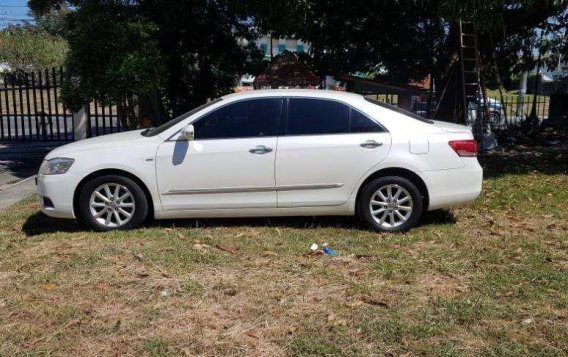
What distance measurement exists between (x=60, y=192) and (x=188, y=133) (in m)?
1.46

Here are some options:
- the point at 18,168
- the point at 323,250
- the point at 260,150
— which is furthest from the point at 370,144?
the point at 18,168

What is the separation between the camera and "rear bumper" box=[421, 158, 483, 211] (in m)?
6.43

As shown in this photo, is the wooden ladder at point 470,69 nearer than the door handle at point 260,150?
No

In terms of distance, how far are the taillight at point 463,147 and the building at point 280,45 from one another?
25.7ft

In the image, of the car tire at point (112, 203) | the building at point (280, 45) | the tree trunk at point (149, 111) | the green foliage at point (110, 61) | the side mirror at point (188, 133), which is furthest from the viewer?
the building at point (280, 45)

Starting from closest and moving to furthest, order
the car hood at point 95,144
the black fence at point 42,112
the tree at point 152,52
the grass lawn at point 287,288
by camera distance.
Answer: the grass lawn at point 287,288 → the car hood at point 95,144 → the tree at point 152,52 → the black fence at point 42,112

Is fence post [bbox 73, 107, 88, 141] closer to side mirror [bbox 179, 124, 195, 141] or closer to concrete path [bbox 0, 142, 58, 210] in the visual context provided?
concrete path [bbox 0, 142, 58, 210]

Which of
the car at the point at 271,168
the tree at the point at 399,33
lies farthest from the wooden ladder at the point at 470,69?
the car at the point at 271,168

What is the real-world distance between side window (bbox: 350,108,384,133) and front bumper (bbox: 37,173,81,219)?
289cm

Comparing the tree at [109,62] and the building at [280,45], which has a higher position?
the building at [280,45]

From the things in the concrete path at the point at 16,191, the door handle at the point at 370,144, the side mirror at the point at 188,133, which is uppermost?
the side mirror at the point at 188,133

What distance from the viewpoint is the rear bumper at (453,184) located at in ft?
21.1

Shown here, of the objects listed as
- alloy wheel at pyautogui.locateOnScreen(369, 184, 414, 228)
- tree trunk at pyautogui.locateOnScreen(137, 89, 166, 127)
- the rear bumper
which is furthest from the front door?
tree trunk at pyautogui.locateOnScreen(137, 89, 166, 127)

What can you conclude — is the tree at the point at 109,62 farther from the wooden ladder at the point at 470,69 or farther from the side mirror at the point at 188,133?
the wooden ladder at the point at 470,69
